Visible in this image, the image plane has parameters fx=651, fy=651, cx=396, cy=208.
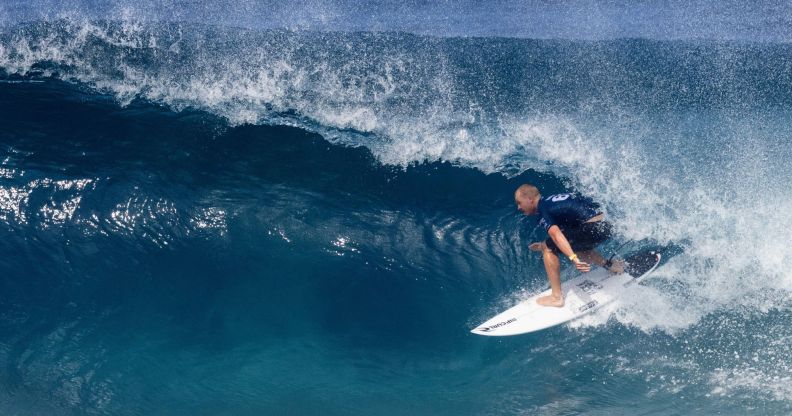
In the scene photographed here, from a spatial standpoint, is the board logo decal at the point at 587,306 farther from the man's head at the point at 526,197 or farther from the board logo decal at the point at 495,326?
the man's head at the point at 526,197

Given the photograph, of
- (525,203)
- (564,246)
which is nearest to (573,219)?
(564,246)

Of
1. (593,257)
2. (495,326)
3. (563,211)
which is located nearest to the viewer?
(563,211)

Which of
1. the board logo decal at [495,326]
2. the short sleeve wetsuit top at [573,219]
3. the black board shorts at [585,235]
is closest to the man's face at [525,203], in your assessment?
the short sleeve wetsuit top at [573,219]

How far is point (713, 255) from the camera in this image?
6895mm

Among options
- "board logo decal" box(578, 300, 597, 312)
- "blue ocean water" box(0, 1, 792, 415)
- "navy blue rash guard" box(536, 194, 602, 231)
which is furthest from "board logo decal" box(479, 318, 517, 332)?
"navy blue rash guard" box(536, 194, 602, 231)

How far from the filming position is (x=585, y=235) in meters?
6.34

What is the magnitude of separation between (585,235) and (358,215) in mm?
2491

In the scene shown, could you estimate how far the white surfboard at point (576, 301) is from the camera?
20.5 feet

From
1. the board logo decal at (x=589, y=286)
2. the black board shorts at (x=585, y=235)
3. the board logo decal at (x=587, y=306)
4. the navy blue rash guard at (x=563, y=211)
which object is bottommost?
the board logo decal at (x=587, y=306)

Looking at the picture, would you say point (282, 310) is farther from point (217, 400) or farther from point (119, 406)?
point (119, 406)

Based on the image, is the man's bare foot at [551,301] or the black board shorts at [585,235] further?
the man's bare foot at [551,301]

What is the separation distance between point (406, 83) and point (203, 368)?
16.4 feet

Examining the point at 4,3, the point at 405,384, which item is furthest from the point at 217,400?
the point at 4,3

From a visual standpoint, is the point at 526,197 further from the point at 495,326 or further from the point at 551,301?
the point at 495,326
